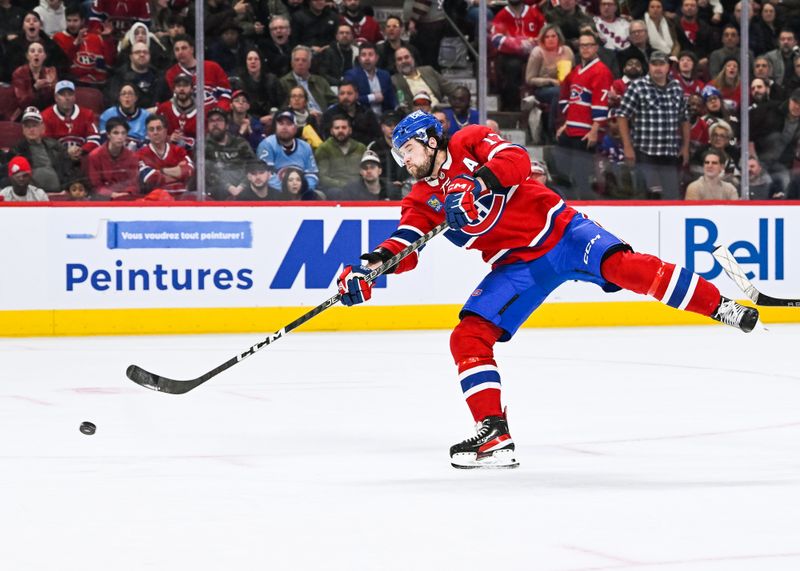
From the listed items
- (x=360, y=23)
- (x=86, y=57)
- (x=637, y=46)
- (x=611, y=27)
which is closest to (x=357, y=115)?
(x=360, y=23)

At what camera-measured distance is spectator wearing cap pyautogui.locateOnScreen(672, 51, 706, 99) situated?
1017 centimetres

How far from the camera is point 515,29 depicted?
9.84 m

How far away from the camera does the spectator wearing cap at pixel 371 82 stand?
9516mm

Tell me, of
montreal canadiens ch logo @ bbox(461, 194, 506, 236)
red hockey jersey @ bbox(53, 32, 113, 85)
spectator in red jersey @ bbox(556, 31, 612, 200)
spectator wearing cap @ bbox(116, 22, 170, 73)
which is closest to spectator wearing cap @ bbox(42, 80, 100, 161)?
red hockey jersey @ bbox(53, 32, 113, 85)

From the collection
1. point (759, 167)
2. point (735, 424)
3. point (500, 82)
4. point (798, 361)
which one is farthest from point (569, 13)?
point (735, 424)

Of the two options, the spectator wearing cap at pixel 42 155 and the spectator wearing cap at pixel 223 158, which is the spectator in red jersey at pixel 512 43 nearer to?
the spectator wearing cap at pixel 223 158

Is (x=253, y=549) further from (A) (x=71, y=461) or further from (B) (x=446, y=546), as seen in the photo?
(A) (x=71, y=461)

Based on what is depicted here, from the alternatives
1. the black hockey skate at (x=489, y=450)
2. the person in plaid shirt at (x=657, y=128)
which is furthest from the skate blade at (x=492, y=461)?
the person in plaid shirt at (x=657, y=128)

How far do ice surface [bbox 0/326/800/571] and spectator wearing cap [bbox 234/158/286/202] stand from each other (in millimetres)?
1655

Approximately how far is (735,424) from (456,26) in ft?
16.4

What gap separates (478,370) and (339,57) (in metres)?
5.50

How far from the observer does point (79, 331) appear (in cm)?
917

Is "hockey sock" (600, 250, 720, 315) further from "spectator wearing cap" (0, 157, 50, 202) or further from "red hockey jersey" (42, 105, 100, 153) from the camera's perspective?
"spectator wearing cap" (0, 157, 50, 202)

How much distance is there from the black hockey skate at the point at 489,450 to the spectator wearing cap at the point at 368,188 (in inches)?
210
